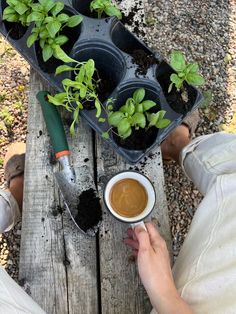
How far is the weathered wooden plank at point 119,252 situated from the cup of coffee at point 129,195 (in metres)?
0.08

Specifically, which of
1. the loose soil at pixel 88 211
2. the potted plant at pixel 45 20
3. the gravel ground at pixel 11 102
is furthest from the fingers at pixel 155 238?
the gravel ground at pixel 11 102

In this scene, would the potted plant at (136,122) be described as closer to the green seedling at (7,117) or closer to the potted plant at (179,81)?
the potted plant at (179,81)

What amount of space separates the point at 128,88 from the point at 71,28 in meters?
0.26

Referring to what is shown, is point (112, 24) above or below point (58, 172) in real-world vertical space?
above

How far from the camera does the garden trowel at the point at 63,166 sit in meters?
1.16

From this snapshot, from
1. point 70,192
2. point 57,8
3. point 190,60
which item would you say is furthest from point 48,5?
point 190,60

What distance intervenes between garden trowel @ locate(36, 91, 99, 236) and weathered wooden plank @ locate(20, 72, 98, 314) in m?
0.03

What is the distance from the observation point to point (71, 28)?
1.26 metres

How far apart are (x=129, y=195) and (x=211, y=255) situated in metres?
0.25

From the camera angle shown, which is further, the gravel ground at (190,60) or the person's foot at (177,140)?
the gravel ground at (190,60)

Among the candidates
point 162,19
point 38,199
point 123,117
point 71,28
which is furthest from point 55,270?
point 162,19

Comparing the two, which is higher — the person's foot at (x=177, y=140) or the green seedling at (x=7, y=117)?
the person's foot at (x=177, y=140)

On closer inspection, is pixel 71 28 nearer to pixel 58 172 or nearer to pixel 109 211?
pixel 58 172

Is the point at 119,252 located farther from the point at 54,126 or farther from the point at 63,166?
the point at 54,126
